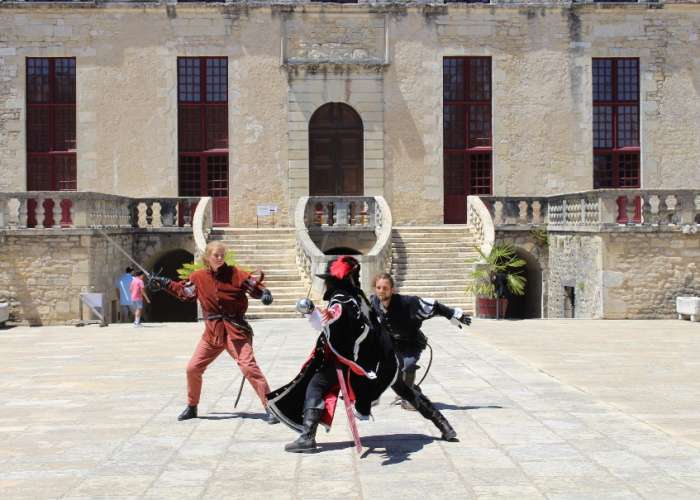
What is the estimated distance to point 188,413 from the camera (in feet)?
28.9

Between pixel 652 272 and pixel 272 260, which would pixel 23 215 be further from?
pixel 652 272

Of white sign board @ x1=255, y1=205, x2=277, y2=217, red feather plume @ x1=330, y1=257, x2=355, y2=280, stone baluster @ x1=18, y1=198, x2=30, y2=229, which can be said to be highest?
white sign board @ x1=255, y1=205, x2=277, y2=217

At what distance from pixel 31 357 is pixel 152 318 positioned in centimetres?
1227

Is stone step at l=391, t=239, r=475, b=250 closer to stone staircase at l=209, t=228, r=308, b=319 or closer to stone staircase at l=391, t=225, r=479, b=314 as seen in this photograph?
stone staircase at l=391, t=225, r=479, b=314

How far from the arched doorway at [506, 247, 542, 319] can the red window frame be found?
2577 millimetres

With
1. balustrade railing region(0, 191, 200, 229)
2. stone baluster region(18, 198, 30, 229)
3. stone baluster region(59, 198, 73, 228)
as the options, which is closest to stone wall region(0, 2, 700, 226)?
balustrade railing region(0, 191, 200, 229)

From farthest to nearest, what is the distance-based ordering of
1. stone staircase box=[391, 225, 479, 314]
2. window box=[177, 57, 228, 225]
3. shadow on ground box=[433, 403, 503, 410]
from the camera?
window box=[177, 57, 228, 225] → stone staircase box=[391, 225, 479, 314] → shadow on ground box=[433, 403, 503, 410]

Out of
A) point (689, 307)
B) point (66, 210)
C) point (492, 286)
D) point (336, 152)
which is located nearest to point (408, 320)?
point (492, 286)

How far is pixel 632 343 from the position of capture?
1509 cm

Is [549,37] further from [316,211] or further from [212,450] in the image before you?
[212,450]

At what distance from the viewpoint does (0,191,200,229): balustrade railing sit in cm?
1992

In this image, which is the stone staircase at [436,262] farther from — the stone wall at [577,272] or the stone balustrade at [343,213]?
the stone wall at [577,272]

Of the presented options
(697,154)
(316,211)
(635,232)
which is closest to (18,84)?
(316,211)

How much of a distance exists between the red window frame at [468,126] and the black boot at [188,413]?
18.3m
